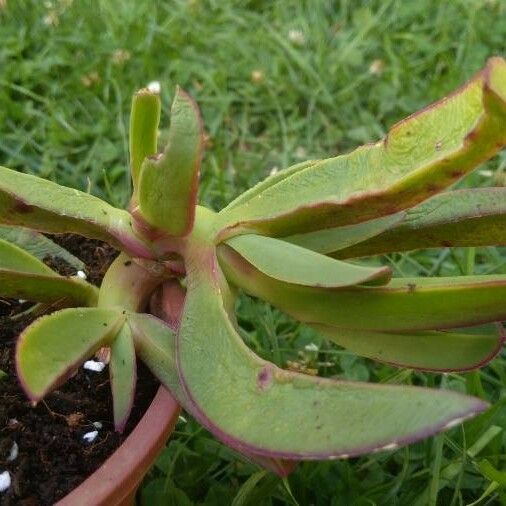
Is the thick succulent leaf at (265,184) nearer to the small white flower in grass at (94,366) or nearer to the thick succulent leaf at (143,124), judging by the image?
the thick succulent leaf at (143,124)

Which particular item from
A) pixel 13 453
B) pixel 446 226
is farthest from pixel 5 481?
pixel 446 226

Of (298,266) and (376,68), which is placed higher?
(298,266)

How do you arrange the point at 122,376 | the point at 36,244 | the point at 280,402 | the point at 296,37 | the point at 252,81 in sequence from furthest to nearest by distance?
1. the point at 296,37
2. the point at 252,81
3. the point at 36,244
4. the point at 122,376
5. the point at 280,402

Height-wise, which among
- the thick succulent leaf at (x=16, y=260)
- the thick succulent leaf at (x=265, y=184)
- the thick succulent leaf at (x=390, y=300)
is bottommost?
the thick succulent leaf at (x=390, y=300)

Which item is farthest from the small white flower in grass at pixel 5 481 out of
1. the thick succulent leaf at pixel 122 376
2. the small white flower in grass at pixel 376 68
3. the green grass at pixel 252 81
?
the small white flower in grass at pixel 376 68

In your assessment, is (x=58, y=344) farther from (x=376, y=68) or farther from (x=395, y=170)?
(x=376, y=68)

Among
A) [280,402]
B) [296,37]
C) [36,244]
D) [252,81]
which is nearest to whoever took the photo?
[280,402]

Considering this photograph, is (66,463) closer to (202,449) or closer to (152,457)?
(152,457)
